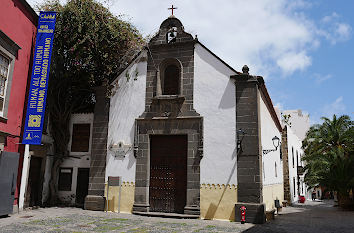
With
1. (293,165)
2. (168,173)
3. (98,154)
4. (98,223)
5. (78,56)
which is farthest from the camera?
(293,165)

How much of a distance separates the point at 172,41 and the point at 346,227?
10.3 meters

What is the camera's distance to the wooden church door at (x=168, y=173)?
1266 centimetres

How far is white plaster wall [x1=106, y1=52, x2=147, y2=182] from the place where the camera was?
13375 mm

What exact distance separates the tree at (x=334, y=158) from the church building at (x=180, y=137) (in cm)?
699

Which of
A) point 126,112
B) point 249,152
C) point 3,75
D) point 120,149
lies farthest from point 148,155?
point 3,75

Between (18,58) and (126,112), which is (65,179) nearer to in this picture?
(126,112)

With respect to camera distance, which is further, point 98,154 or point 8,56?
point 98,154

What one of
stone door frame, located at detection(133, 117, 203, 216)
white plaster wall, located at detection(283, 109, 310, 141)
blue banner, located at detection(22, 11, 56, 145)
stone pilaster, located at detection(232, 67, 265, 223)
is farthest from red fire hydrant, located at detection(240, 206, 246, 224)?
white plaster wall, located at detection(283, 109, 310, 141)

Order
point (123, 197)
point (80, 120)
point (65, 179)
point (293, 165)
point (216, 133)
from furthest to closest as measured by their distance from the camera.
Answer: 1. point (293, 165)
2. point (80, 120)
3. point (65, 179)
4. point (123, 197)
5. point (216, 133)

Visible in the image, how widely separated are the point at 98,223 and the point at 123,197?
9.90 feet

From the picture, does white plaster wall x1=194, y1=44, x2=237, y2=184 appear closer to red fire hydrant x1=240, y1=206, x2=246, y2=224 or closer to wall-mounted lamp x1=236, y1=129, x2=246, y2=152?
wall-mounted lamp x1=236, y1=129, x2=246, y2=152

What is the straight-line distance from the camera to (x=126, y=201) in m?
13.1

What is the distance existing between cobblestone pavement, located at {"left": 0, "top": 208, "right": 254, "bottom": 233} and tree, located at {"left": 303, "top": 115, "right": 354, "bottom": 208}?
1065cm

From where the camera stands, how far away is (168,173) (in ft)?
42.7
